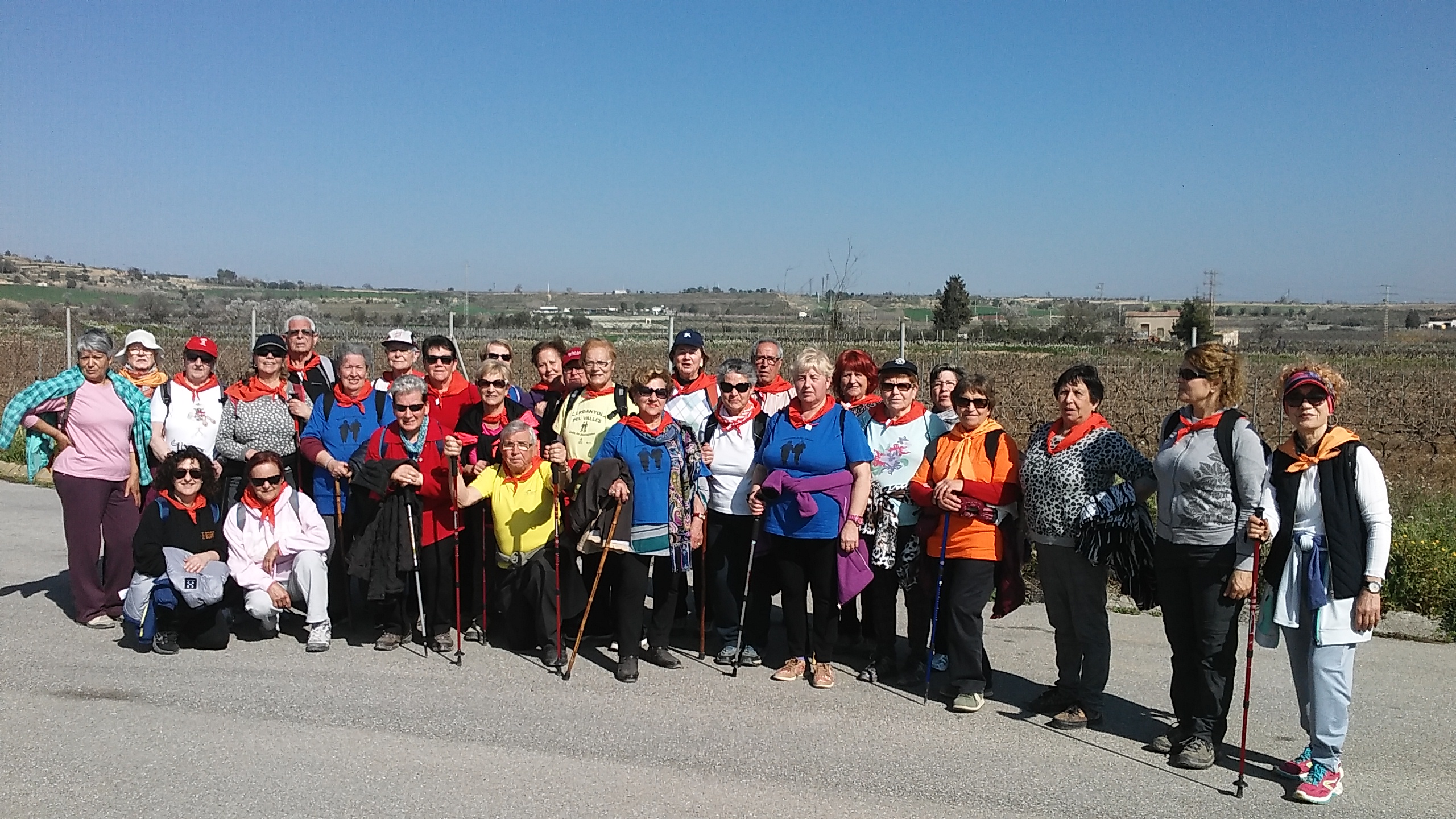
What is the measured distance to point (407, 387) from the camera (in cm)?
640

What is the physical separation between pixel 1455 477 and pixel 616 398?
1202 cm

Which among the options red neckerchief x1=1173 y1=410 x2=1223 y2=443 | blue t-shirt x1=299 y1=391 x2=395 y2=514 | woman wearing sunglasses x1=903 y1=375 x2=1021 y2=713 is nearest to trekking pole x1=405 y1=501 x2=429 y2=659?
blue t-shirt x1=299 y1=391 x2=395 y2=514

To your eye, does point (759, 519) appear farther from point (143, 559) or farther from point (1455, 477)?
point (1455, 477)

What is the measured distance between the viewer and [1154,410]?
1742 cm

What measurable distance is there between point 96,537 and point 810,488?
182 inches

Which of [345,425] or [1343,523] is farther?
[345,425]

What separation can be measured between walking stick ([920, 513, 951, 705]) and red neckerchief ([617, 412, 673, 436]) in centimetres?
162

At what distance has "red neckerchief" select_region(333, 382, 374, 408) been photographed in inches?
263

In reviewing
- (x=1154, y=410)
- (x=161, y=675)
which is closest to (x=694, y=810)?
(x=161, y=675)

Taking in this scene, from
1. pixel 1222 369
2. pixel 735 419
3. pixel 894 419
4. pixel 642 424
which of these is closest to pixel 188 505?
pixel 642 424

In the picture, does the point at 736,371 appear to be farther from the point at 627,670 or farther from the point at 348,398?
the point at 348,398

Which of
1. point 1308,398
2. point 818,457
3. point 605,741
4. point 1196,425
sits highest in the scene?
point 1308,398

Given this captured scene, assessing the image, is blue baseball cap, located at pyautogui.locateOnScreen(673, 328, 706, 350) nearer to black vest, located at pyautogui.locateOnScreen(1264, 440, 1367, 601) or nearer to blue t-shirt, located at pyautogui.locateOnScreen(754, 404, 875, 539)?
blue t-shirt, located at pyautogui.locateOnScreen(754, 404, 875, 539)

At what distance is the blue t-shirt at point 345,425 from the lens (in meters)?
6.63
